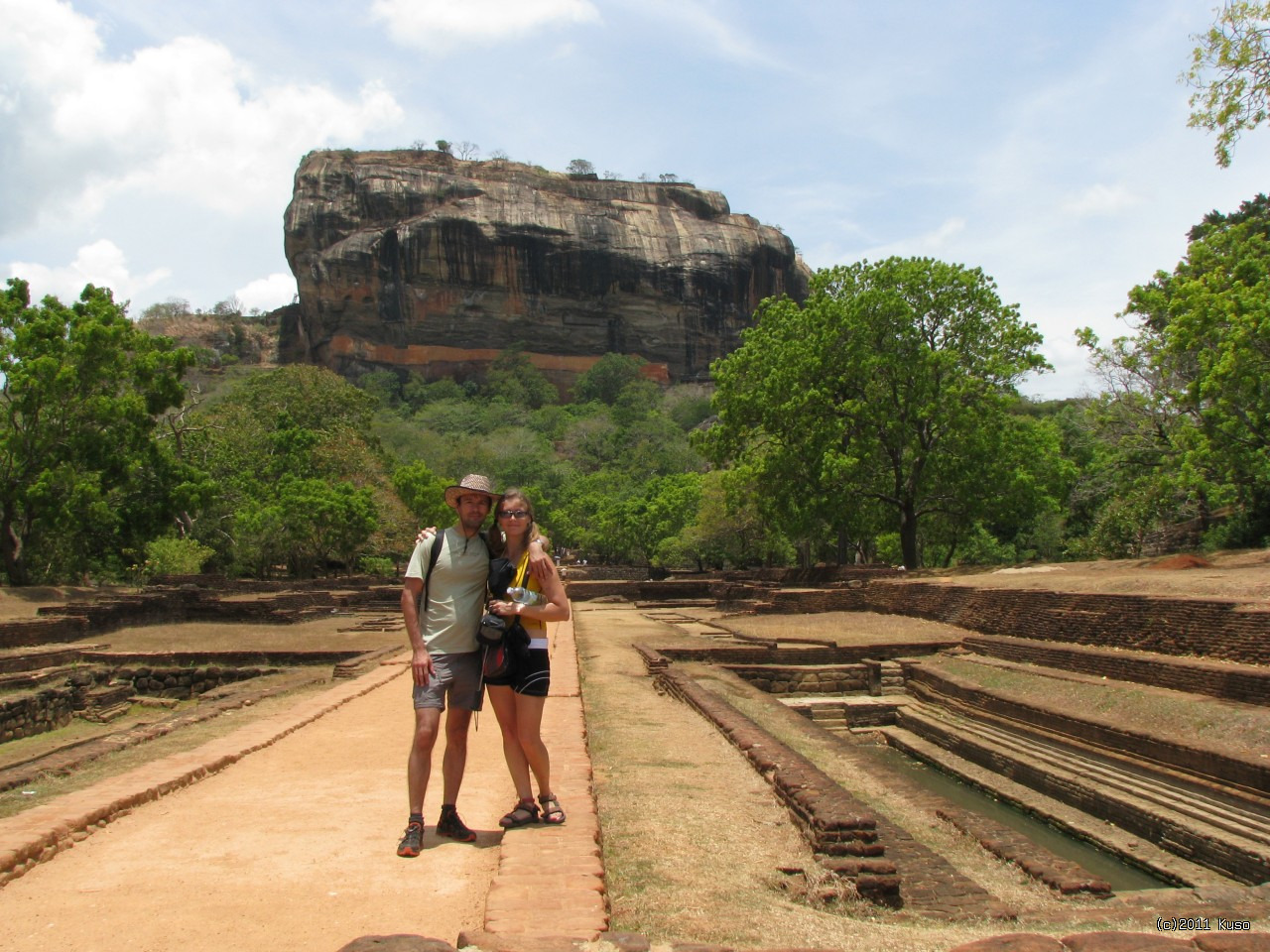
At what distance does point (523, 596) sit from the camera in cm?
401

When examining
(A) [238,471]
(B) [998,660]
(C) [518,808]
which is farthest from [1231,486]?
(A) [238,471]

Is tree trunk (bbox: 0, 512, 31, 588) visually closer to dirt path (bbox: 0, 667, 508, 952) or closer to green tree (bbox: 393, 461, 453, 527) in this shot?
green tree (bbox: 393, 461, 453, 527)

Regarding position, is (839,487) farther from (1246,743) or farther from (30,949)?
(30,949)

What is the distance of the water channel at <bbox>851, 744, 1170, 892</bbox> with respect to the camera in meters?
6.18

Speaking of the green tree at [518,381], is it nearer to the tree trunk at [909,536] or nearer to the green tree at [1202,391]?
the tree trunk at [909,536]

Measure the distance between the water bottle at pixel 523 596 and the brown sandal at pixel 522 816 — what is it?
88 cm

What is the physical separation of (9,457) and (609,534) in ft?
99.0

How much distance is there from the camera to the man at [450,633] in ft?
13.1

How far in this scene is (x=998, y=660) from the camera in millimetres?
12375

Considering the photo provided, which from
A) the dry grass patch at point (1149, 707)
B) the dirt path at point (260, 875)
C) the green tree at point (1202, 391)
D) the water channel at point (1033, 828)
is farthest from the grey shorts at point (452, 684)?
the green tree at point (1202, 391)

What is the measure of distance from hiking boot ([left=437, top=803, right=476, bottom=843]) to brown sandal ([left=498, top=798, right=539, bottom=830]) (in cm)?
15

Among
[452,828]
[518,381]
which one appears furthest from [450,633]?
[518,381]

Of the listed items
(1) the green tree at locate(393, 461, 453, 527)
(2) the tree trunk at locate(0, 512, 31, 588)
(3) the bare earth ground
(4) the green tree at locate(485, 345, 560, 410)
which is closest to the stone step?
(3) the bare earth ground

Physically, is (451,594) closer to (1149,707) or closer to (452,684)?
(452,684)
